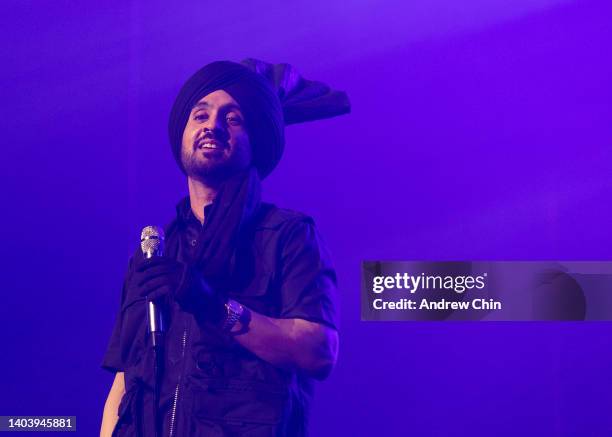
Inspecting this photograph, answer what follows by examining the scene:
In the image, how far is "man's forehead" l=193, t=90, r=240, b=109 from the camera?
118 inches

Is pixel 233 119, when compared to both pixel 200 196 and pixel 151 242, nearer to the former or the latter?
pixel 200 196

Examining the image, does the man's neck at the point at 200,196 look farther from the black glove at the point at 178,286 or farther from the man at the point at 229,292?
the black glove at the point at 178,286

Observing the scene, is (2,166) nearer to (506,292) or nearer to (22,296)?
(22,296)

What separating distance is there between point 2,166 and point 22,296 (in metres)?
0.50

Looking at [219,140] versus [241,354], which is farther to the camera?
[219,140]

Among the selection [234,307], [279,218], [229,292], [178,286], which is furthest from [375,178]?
[178,286]

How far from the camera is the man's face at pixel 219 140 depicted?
9.76 ft

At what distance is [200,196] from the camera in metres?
3.05

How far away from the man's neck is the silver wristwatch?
449 millimetres

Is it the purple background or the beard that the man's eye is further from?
the purple background

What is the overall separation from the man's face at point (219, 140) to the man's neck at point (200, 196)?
3 cm

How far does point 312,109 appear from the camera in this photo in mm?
3232

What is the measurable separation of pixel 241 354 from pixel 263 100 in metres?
0.87

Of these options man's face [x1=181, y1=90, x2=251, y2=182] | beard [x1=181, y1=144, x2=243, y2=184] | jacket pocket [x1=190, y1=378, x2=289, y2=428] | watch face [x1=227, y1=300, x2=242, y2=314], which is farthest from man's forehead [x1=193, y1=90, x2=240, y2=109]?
jacket pocket [x1=190, y1=378, x2=289, y2=428]
